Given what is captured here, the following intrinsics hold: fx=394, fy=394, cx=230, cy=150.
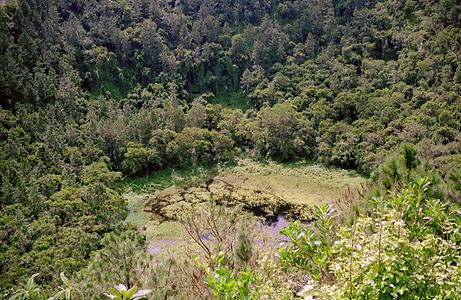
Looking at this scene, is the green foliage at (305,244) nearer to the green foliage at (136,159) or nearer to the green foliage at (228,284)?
the green foliage at (228,284)

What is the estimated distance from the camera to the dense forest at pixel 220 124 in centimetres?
370


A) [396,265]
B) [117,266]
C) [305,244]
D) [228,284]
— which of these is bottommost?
[117,266]

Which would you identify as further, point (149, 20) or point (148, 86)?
point (149, 20)

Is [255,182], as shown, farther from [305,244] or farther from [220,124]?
[305,244]

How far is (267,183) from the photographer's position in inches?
1196

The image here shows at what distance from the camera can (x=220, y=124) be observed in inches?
1459

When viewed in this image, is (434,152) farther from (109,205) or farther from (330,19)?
(330,19)

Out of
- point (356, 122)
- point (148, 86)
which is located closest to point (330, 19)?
point (356, 122)

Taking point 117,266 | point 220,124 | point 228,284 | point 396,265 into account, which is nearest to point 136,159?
point 220,124

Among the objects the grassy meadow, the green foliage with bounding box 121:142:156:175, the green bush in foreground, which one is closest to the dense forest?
the green bush in foreground

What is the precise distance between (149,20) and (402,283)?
163 feet

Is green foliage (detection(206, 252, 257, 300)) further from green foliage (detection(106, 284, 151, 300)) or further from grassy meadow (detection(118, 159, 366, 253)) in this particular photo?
grassy meadow (detection(118, 159, 366, 253))

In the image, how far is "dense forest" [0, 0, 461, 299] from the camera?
3695 millimetres

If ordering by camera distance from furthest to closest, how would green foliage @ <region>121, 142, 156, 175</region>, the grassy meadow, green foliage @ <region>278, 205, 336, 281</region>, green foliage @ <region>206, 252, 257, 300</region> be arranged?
green foliage @ <region>121, 142, 156, 175</region> → the grassy meadow → green foliage @ <region>278, 205, 336, 281</region> → green foliage @ <region>206, 252, 257, 300</region>
